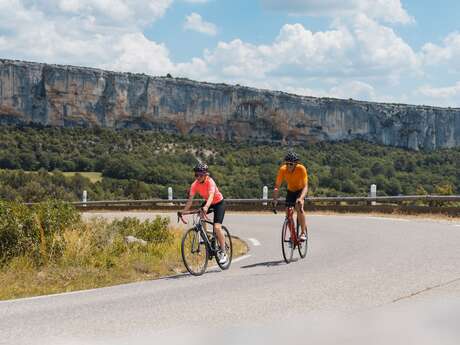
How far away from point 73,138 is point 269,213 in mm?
75265

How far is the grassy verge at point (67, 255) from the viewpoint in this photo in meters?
10.1

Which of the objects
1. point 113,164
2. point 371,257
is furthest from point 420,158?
point 371,257

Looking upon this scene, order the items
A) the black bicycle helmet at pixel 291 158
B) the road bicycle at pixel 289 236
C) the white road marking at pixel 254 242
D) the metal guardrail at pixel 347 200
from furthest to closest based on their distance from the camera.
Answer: the metal guardrail at pixel 347 200 → the white road marking at pixel 254 242 → the road bicycle at pixel 289 236 → the black bicycle helmet at pixel 291 158

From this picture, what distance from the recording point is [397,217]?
2303 cm

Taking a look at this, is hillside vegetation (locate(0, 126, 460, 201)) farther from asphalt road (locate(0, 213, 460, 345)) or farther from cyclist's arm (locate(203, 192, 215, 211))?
cyclist's arm (locate(203, 192, 215, 211))

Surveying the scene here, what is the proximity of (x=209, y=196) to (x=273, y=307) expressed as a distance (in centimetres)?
353

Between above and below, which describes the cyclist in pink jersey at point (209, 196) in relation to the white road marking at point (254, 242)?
above

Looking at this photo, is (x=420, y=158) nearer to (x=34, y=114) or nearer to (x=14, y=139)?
(x=14, y=139)

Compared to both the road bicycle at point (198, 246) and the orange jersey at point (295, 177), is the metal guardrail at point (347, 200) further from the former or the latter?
the road bicycle at point (198, 246)

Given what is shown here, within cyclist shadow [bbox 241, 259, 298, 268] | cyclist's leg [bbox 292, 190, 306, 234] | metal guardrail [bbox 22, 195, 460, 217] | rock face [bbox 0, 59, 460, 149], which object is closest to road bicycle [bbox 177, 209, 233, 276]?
cyclist shadow [bbox 241, 259, 298, 268]

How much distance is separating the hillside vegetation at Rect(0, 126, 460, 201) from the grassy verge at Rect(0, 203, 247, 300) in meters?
20.6

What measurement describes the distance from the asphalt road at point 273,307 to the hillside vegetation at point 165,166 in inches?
838

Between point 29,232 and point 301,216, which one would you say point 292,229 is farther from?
point 29,232

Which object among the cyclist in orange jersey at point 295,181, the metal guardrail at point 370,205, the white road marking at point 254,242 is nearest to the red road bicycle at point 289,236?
the cyclist in orange jersey at point 295,181
